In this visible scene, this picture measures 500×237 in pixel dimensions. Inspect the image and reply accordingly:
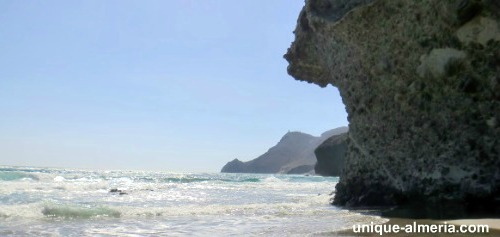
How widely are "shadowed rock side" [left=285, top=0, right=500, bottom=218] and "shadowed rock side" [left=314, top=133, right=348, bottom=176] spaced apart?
63.6m

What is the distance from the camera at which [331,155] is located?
79375 millimetres

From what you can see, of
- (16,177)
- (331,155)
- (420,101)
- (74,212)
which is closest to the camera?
(74,212)

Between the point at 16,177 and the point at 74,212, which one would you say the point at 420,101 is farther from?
the point at 16,177

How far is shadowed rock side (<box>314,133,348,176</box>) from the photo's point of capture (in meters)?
76.9

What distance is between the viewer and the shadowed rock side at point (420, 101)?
9.41 metres

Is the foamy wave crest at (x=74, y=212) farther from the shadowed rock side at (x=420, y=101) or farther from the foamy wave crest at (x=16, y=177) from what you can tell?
the foamy wave crest at (x=16, y=177)

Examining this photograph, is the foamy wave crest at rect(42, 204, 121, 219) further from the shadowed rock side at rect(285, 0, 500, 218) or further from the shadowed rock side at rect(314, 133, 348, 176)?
the shadowed rock side at rect(314, 133, 348, 176)

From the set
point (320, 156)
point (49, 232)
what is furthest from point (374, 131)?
point (320, 156)

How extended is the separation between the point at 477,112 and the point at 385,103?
8.80 ft

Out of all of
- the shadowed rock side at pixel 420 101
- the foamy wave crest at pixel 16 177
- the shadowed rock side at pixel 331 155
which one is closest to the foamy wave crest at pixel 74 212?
the shadowed rock side at pixel 420 101

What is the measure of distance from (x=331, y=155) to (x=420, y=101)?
69751 millimetres

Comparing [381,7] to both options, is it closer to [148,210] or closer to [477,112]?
[477,112]

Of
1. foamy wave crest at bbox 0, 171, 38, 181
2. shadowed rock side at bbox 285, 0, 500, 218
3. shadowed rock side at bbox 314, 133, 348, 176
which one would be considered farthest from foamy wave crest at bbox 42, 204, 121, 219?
shadowed rock side at bbox 314, 133, 348, 176

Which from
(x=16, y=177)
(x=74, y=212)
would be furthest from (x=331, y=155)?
(x=74, y=212)
